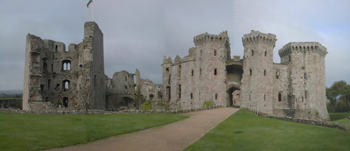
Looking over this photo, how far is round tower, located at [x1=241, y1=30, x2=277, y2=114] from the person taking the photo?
3825 cm

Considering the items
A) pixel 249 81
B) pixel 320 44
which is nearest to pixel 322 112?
pixel 320 44

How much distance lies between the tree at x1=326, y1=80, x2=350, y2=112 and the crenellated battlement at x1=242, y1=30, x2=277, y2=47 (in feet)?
85.4

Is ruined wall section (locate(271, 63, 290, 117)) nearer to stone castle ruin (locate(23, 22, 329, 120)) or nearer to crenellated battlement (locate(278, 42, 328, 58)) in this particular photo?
stone castle ruin (locate(23, 22, 329, 120))

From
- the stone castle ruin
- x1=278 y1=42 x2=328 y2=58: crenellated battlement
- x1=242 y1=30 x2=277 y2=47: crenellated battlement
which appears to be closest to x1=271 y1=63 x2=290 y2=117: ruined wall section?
the stone castle ruin

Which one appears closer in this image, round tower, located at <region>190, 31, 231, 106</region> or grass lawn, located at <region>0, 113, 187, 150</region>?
grass lawn, located at <region>0, 113, 187, 150</region>

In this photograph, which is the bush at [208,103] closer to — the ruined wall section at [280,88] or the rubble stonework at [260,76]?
the rubble stonework at [260,76]

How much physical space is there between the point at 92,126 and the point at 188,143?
6587 millimetres

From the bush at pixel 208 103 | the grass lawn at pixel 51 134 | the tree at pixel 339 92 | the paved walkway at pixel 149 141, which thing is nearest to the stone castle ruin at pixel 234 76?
the bush at pixel 208 103

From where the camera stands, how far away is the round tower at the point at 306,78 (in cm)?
4084

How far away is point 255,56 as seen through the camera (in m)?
39.0

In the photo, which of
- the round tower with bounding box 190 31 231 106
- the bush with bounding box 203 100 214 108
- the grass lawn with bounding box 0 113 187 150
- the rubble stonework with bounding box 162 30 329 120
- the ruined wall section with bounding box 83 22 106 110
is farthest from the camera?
the round tower with bounding box 190 31 231 106

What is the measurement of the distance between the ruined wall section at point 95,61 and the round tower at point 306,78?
30.3m

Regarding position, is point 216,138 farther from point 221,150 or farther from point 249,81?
point 249,81

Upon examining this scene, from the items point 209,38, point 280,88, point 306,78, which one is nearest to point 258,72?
point 280,88
